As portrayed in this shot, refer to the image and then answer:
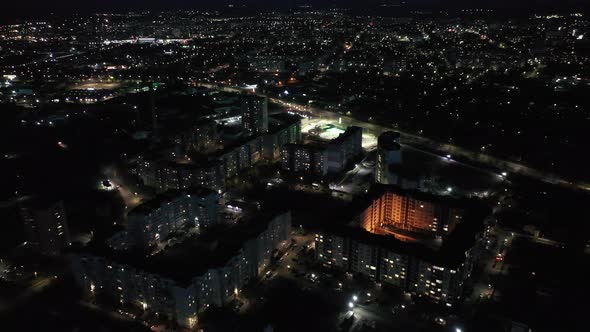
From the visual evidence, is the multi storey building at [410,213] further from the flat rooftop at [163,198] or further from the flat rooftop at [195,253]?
the flat rooftop at [163,198]

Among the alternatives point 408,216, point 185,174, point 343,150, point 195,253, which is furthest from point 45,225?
point 343,150

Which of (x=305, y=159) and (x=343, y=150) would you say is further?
(x=343, y=150)

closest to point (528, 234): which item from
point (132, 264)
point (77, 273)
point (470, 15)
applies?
→ point (132, 264)

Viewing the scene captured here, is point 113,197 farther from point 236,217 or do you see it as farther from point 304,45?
point 304,45

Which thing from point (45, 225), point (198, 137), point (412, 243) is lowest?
point (198, 137)

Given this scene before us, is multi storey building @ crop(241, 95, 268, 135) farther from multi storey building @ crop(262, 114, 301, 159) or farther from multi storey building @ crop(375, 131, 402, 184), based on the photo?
multi storey building @ crop(375, 131, 402, 184)

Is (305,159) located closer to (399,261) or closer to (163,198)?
(163,198)
